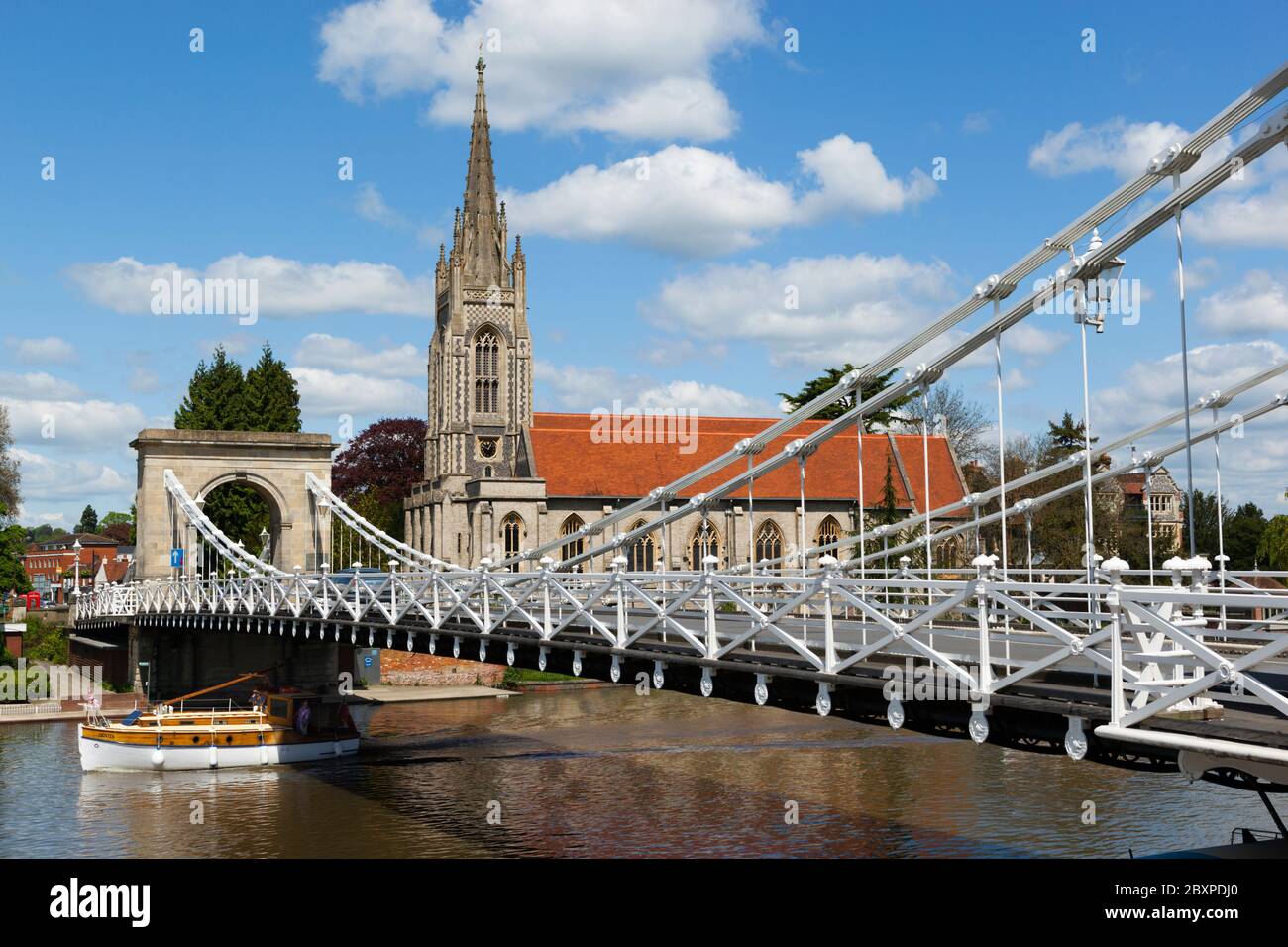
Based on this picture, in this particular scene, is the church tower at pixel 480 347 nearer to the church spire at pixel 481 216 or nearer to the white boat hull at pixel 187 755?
the church spire at pixel 481 216

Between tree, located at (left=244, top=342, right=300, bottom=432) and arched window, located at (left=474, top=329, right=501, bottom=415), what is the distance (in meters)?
10.3

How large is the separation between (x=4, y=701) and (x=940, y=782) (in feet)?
101

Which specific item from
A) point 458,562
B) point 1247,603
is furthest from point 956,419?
point 1247,603

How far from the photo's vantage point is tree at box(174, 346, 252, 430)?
206 feet

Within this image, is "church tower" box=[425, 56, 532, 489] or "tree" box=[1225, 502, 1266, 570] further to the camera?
"church tower" box=[425, 56, 532, 489]

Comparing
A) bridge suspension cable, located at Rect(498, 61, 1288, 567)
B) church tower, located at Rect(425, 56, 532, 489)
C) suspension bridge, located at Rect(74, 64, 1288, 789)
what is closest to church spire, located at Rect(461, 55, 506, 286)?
church tower, located at Rect(425, 56, 532, 489)

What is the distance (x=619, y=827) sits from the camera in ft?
81.9

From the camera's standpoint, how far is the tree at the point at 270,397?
63625mm

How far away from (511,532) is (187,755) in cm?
3398

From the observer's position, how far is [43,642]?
52.2m

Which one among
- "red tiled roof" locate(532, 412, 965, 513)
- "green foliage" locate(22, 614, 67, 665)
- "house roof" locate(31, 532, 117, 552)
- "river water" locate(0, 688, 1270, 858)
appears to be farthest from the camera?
"house roof" locate(31, 532, 117, 552)

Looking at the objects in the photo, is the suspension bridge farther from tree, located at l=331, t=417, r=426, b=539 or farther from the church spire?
tree, located at l=331, t=417, r=426, b=539
